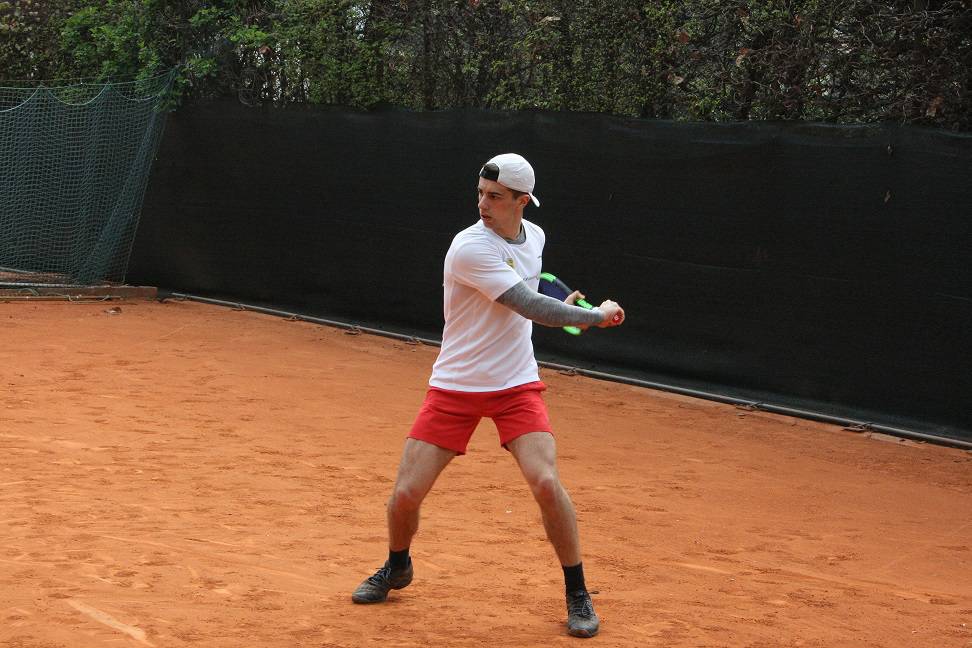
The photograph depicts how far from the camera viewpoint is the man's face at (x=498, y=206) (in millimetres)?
4762

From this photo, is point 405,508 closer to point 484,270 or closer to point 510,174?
point 484,270

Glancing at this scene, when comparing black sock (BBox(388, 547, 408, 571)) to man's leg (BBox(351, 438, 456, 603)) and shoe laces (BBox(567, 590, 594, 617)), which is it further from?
shoe laces (BBox(567, 590, 594, 617))

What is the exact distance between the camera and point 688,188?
1024cm

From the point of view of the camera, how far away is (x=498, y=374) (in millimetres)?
4797

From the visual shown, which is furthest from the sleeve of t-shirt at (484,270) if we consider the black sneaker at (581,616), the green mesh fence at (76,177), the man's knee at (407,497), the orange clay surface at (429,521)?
the green mesh fence at (76,177)

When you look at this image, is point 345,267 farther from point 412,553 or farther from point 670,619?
point 670,619

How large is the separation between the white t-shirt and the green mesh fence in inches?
418

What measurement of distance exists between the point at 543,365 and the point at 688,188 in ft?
7.31

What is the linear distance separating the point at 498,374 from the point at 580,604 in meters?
0.92

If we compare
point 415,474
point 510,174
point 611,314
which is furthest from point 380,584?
point 510,174

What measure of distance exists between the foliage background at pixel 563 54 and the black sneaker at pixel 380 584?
5.99m

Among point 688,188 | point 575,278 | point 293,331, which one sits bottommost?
point 293,331

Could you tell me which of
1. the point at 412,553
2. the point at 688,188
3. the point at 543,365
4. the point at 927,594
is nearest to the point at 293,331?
the point at 543,365

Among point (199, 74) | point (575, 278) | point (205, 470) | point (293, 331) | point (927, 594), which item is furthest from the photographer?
point (199, 74)
